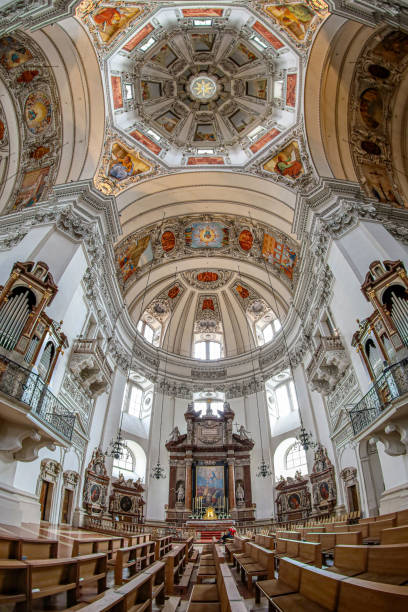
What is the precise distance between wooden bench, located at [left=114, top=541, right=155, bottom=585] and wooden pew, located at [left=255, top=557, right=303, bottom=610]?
1357 mm

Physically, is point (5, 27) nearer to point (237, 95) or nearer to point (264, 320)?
point (237, 95)

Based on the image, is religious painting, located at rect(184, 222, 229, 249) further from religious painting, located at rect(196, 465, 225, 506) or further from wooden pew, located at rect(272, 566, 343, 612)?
wooden pew, located at rect(272, 566, 343, 612)

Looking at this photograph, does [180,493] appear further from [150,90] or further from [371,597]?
[150,90]

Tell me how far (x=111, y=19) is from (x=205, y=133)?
6156mm

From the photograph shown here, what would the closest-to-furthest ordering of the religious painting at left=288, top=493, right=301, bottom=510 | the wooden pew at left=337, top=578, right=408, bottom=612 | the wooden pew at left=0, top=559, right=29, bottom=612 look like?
the wooden pew at left=337, top=578, right=408, bottom=612, the wooden pew at left=0, top=559, right=29, bottom=612, the religious painting at left=288, top=493, right=301, bottom=510

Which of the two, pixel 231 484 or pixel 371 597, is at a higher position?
pixel 231 484

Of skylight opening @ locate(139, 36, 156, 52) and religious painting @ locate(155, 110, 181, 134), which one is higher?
skylight opening @ locate(139, 36, 156, 52)

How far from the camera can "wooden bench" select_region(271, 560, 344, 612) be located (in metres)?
1.51

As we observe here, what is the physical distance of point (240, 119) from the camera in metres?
16.6

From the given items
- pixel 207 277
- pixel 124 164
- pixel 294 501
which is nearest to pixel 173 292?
pixel 207 277

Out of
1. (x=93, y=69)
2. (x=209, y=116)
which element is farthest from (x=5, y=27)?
(x=209, y=116)

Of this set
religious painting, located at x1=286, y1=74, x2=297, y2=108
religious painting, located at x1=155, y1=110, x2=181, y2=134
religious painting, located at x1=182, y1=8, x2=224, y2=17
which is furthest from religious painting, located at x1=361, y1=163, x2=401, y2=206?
religious painting, located at x1=155, y1=110, x2=181, y2=134

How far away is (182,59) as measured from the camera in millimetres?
15125

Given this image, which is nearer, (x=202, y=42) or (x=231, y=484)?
(x=202, y=42)
